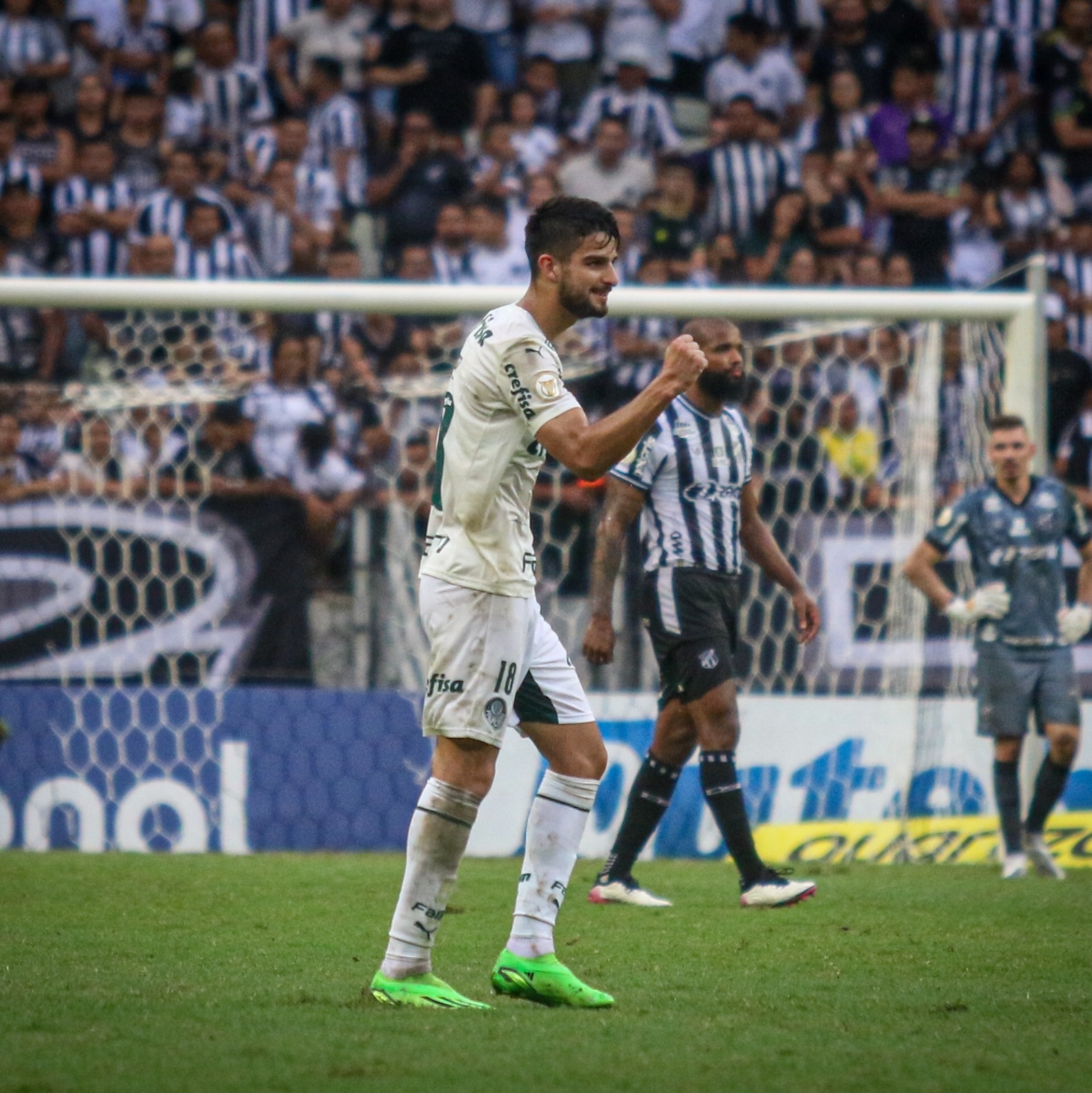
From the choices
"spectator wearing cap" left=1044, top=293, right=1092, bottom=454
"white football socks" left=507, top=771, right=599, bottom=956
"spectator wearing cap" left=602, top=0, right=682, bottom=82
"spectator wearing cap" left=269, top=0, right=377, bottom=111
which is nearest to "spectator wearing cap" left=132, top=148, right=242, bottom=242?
"spectator wearing cap" left=269, top=0, right=377, bottom=111

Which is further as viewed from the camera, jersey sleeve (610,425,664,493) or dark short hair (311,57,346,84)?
dark short hair (311,57,346,84)

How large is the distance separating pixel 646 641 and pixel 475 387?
4787 mm

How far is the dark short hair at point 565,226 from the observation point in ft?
14.1

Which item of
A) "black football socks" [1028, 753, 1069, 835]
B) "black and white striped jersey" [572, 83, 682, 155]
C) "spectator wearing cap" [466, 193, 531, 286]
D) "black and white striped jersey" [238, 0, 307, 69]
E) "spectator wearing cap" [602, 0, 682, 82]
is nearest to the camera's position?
"black football socks" [1028, 753, 1069, 835]

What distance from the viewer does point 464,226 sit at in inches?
467

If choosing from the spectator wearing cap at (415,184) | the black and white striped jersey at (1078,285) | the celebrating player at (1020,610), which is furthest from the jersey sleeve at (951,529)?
the spectator wearing cap at (415,184)

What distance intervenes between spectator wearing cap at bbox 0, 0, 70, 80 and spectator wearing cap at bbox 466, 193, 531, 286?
3821 mm

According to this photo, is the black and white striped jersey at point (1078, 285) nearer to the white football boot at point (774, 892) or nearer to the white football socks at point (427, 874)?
the white football boot at point (774, 892)

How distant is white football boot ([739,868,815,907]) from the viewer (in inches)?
247

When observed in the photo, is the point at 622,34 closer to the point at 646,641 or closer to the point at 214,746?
the point at 646,641

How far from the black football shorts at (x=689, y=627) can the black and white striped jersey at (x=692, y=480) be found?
0.20 feet

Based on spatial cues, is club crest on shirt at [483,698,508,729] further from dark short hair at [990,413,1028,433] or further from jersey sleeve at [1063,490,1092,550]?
jersey sleeve at [1063,490,1092,550]

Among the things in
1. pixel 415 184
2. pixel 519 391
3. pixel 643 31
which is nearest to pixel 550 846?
pixel 519 391

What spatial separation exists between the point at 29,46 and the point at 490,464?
10.7m
